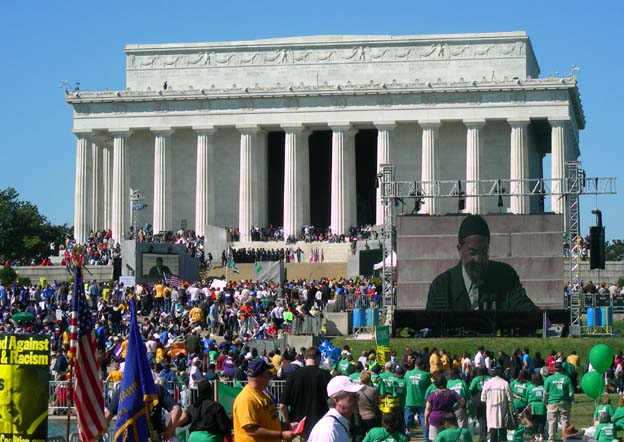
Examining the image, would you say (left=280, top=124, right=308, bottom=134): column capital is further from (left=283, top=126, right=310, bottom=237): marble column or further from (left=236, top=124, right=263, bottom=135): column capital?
(left=236, top=124, right=263, bottom=135): column capital

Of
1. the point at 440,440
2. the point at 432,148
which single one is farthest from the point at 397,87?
the point at 440,440

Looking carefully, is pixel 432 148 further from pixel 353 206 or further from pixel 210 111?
pixel 210 111

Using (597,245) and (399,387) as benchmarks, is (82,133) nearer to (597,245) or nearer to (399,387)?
(597,245)

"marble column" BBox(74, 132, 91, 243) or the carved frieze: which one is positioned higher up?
the carved frieze

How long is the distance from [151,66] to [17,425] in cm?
8028

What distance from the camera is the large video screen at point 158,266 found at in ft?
211

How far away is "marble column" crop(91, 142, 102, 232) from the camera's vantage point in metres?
92.1

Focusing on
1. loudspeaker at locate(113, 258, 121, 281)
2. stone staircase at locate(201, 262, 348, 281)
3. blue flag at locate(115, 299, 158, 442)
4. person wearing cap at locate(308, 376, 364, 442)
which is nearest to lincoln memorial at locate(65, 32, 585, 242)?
stone staircase at locate(201, 262, 348, 281)

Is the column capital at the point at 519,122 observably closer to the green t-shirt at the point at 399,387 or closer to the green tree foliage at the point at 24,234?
the green tree foliage at the point at 24,234

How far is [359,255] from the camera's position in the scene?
69312 millimetres

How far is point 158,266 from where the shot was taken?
6481 centimetres

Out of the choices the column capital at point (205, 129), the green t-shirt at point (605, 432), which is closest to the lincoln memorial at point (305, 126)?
the column capital at point (205, 129)

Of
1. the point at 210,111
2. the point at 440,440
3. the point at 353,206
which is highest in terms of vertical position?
the point at 210,111

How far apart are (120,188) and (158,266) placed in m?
27.0
